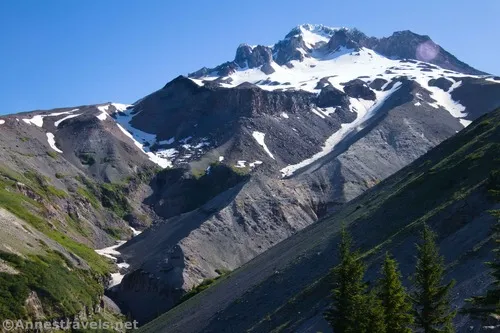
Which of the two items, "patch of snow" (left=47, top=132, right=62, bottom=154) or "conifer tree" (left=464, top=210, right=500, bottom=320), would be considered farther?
"patch of snow" (left=47, top=132, right=62, bottom=154)

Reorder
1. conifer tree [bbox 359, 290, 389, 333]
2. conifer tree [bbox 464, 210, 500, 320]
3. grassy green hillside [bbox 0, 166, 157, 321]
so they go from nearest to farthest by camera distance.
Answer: conifer tree [bbox 464, 210, 500, 320] < conifer tree [bbox 359, 290, 389, 333] < grassy green hillside [bbox 0, 166, 157, 321]

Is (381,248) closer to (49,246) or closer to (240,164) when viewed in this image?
(49,246)

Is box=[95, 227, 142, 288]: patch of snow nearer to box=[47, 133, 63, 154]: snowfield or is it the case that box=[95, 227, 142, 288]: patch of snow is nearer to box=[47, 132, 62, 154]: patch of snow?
box=[47, 133, 63, 154]: snowfield

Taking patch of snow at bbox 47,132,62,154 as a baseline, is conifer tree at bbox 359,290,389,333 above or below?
below

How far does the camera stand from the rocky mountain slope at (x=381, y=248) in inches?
1570

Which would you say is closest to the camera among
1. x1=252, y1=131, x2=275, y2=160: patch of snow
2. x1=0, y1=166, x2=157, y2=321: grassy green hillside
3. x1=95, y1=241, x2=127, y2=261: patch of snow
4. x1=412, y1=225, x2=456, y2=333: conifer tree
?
x1=412, y1=225, x2=456, y2=333: conifer tree

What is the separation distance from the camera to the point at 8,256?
79562mm

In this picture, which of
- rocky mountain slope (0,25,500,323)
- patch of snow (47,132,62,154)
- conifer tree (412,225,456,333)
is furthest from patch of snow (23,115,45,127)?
conifer tree (412,225,456,333)

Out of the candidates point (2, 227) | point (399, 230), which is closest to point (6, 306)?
point (2, 227)

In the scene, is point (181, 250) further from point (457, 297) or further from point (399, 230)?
point (457, 297)

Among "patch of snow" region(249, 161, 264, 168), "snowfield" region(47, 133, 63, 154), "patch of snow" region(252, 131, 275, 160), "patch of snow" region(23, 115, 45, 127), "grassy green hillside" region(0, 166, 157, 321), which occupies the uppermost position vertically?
"patch of snow" region(23, 115, 45, 127)

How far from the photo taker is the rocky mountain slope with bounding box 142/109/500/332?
39.9 m

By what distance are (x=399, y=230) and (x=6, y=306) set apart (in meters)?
53.0

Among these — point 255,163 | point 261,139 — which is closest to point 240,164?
point 255,163
